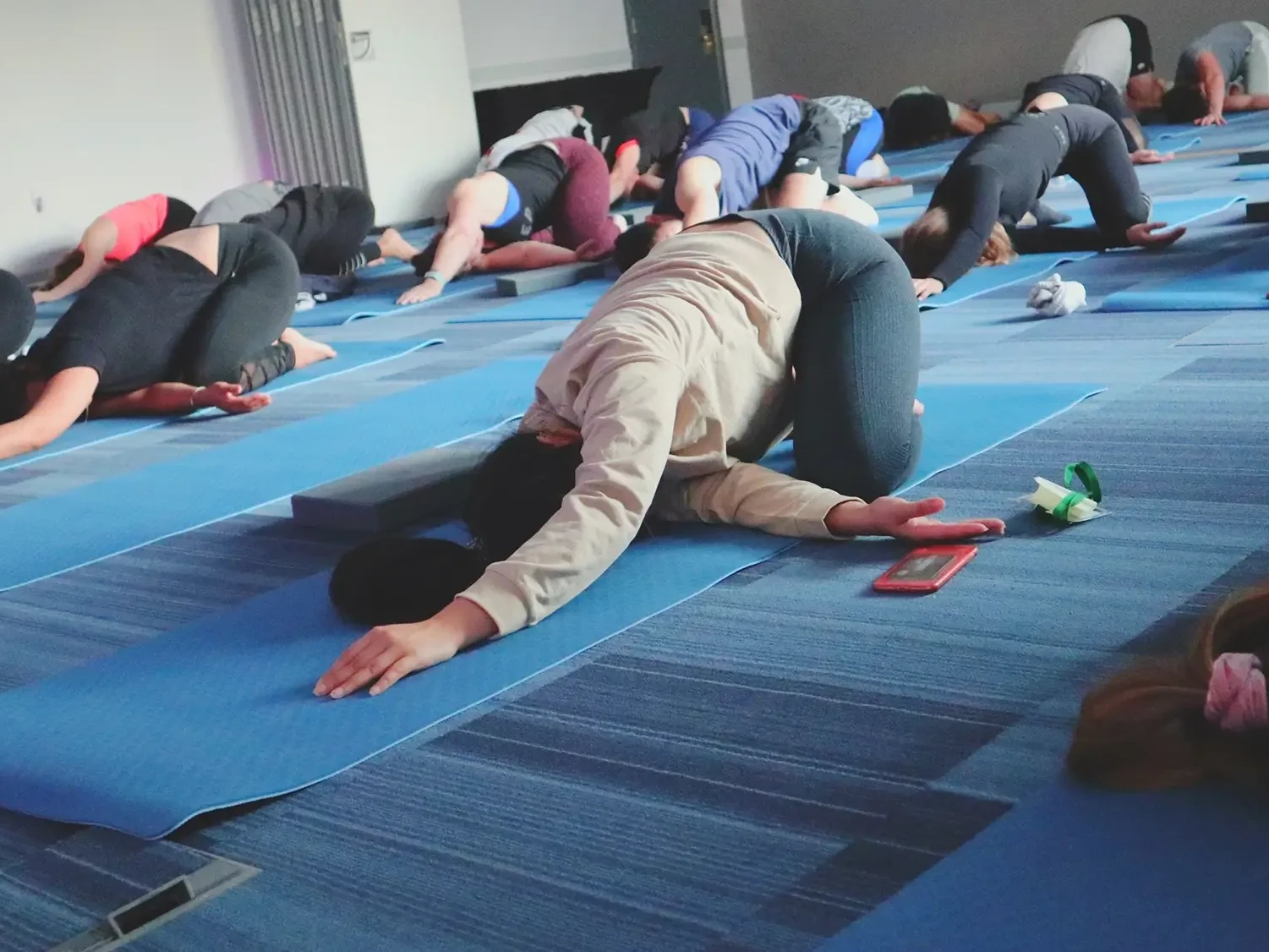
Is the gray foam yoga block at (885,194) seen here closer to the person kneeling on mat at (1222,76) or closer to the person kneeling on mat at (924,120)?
the person kneeling on mat at (1222,76)

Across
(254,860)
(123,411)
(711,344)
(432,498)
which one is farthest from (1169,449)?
(123,411)

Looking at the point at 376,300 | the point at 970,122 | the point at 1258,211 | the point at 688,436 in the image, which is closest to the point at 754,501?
the point at 688,436

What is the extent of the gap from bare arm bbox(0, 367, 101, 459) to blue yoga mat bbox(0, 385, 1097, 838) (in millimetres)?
1741

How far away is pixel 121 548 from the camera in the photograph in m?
3.14

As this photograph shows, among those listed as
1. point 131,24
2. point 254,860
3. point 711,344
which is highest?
point 131,24

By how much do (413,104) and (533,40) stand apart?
5.95ft

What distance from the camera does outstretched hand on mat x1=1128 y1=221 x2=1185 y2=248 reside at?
16.1 ft

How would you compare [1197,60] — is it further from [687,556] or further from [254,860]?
[254,860]

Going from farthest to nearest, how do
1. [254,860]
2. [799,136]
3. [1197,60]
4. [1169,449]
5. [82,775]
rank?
[1197,60], [799,136], [1169,449], [82,775], [254,860]

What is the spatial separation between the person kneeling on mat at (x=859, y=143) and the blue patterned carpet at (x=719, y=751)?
4.74m

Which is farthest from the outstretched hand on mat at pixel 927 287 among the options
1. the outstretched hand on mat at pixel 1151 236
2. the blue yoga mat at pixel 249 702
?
the blue yoga mat at pixel 249 702

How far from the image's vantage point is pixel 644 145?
27.5 feet

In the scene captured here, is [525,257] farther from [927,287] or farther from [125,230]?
[927,287]

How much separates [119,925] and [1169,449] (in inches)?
80.2
